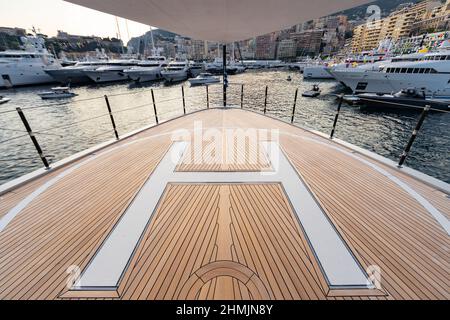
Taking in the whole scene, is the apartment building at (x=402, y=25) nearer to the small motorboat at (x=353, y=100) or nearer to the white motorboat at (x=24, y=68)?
the small motorboat at (x=353, y=100)

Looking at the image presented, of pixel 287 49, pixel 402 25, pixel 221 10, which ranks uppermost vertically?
pixel 402 25

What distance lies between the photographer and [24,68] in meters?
24.2

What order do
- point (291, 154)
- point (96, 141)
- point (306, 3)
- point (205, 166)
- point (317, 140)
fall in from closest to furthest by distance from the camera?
point (306, 3)
point (205, 166)
point (291, 154)
point (317, 140)
point (96, 141)

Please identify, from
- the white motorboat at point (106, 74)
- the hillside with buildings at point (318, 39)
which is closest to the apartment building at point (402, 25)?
the hillside with buildings at point (318, 39)

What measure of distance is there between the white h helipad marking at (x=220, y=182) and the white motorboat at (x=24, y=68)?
34.7m

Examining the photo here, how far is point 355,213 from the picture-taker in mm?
2039

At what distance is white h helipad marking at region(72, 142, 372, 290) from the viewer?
1.42 metres

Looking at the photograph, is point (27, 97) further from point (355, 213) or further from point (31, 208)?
point (355, 213)

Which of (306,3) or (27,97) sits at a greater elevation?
(306,3)

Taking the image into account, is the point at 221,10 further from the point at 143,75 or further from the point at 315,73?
the point at 315,73

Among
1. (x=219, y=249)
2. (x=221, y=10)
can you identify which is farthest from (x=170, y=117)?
(x=219, y=249)

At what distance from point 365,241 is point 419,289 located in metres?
0.42

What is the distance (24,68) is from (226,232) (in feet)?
120
